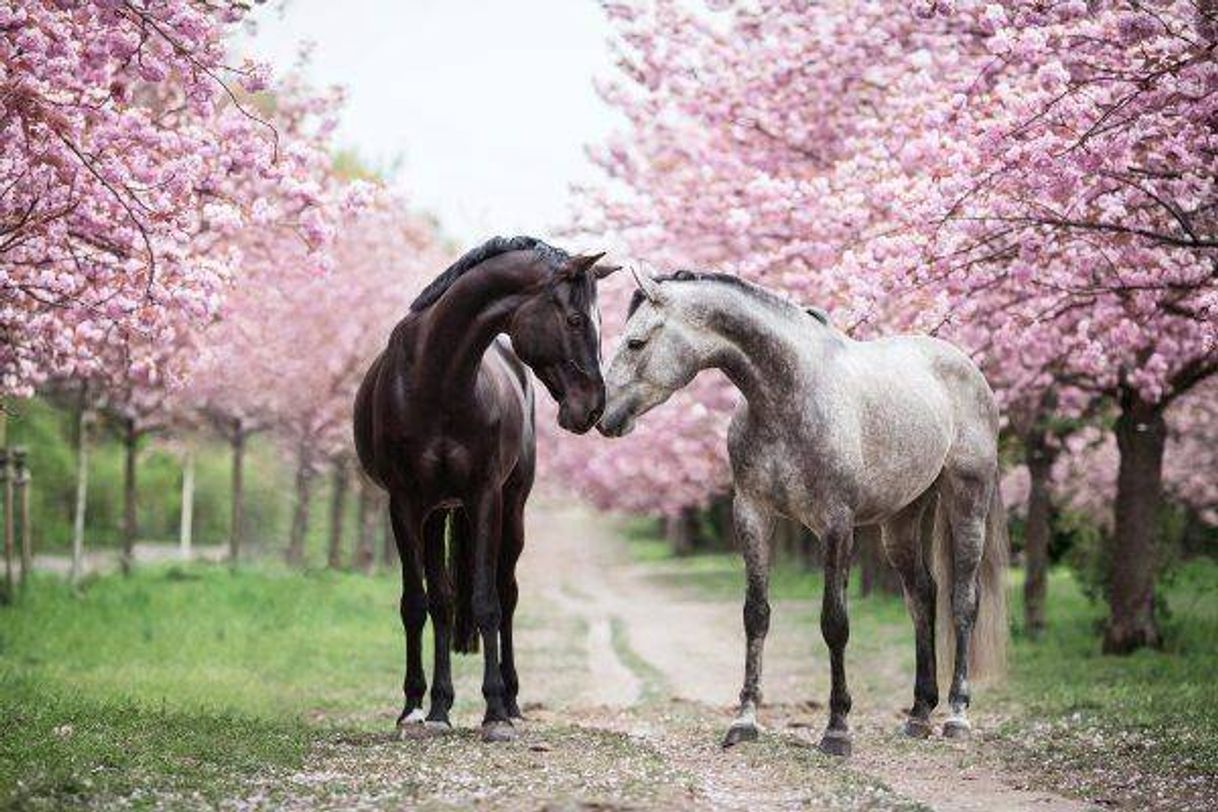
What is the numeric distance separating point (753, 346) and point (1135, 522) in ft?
32.6

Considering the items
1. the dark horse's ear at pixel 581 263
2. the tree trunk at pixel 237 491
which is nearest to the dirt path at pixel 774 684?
the dark horse's ear at pixel 581 263

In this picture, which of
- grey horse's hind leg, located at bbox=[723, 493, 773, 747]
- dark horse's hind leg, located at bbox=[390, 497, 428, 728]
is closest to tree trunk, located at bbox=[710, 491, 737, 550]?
dark horse's hind leg, located at bbox=[390, 497, 428, 728]

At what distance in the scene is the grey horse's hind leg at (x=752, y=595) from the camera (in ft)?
27.9

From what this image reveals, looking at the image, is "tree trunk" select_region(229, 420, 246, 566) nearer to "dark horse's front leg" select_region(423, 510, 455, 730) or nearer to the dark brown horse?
"dark horse's front leg" select_region(423, 510, 455, 730)

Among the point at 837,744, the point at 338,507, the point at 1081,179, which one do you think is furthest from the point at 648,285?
the point at 338,507

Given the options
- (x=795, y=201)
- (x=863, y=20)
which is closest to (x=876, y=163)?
(x=795, y=201)

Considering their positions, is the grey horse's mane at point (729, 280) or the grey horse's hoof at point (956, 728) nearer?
the grey horse's mane at point (729, 280)

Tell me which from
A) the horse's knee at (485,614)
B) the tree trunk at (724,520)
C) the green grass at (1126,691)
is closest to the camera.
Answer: the horse's knee at (485,614)

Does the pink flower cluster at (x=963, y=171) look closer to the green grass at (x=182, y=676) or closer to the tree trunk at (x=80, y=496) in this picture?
the green grass at (x=182, y=676)

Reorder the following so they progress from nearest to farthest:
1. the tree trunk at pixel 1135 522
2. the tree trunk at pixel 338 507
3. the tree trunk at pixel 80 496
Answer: the tree trunk at pixel 1135 522, the tree trunk at pixel 80 496, the tree trunk at pixel 338 507

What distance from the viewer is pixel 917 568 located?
1006 centimetres

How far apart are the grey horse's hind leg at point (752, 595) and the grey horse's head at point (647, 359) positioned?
2.93 feet

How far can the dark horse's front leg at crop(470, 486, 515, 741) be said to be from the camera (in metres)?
8.70

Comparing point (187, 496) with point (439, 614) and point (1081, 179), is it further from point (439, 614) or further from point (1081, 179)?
Result: point (1081, 179)
